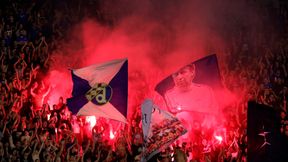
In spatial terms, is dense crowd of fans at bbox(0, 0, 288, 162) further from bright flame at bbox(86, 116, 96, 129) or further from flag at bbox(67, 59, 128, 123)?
flag at bbox(67, 59, 128, 123)

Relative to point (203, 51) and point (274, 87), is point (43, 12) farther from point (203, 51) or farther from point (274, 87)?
point (274, 87)

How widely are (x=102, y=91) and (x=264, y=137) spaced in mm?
3069

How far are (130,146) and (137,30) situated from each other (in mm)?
6560

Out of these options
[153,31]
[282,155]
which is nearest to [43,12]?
[153,31]

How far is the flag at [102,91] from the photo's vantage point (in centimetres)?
863

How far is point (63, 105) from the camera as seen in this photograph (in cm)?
988

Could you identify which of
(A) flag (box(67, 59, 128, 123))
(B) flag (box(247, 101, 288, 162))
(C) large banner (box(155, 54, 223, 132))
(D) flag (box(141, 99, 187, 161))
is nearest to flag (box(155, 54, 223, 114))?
(C) large banner (box(155, 54, 223, 132))

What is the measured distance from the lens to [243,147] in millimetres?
9102

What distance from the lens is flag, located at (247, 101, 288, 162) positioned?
6574mm

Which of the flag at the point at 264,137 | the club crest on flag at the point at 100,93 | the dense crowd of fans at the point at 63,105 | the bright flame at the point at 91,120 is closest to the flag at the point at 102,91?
the club crest on flag at the point at 100,93

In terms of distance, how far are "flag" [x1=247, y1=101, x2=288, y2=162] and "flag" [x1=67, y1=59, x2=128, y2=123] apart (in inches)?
94.5

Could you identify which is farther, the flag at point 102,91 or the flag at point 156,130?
the flag at point 102,91

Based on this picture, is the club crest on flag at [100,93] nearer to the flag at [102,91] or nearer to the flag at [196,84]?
the flag at [102,91]

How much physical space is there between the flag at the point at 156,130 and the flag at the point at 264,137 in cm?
95
